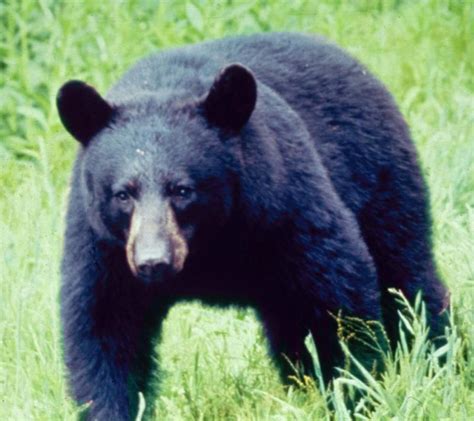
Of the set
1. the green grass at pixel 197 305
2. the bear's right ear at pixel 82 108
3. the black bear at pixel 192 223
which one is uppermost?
the bear's right ear at pixel 82 108

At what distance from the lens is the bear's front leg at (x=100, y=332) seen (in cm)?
534

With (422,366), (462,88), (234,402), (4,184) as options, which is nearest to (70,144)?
(4,184)

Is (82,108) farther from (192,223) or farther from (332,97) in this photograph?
(332,97)

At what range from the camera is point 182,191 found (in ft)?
16.7

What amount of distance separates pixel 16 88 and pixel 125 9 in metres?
0.97

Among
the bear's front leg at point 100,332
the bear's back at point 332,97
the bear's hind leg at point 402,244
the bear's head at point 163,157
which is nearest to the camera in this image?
the bear's head at point 163,157

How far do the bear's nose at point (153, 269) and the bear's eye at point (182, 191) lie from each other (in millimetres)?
320

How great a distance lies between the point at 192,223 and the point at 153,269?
1.27 ft

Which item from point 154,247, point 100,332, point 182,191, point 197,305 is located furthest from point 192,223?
point 197,305

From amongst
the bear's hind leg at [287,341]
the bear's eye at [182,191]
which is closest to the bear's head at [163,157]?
the bear's eye at [182,191]

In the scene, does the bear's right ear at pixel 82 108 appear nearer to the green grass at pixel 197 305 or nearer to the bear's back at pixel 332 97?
the bear's back at pixel 332 97

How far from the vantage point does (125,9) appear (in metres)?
9.27

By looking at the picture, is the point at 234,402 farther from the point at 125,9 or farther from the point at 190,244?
the point at 125,9

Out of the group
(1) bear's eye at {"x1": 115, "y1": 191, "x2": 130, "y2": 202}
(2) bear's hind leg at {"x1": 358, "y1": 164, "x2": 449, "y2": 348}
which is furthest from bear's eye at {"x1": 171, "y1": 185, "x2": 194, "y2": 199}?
(2) bear's hind leg at {"x1": 358, "y1": 164, "x2": 449, "y2": 348}
